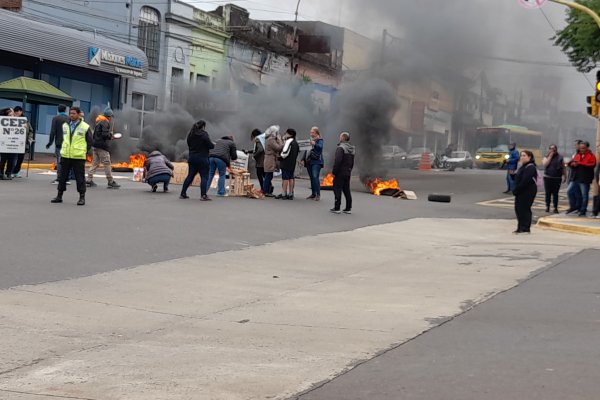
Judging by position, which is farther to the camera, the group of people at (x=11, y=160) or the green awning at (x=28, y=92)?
the green awning at (x=28, y=92)

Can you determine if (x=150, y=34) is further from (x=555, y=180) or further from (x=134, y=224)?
(x=134, y=224)

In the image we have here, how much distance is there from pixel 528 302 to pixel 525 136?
47004 millimetres

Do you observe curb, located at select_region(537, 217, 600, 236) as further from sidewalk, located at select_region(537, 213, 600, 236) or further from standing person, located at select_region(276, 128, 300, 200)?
standing person, located at select_region(276, 128, 300, 200)

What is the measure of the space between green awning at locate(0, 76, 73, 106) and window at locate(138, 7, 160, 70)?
55.2ft

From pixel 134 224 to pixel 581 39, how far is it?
60.6 ft

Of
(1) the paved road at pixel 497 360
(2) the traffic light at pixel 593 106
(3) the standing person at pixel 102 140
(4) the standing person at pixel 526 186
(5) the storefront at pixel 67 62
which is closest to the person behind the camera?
(1) the paved road at pixel 497 360

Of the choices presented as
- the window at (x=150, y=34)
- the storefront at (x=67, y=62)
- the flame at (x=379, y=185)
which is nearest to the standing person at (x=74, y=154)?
the flame at (x=379, y=185)

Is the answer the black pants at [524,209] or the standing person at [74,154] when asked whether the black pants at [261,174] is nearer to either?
the standing person at [74,154]

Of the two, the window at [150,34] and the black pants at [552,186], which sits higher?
the window at [150,34]

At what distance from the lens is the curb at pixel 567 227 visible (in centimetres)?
1622

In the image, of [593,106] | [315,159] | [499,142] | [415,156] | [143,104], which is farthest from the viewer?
[499,142]

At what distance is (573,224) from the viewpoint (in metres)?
16.9

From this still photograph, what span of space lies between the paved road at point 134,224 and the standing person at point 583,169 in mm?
1787

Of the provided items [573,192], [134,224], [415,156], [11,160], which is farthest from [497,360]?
[415,156]
